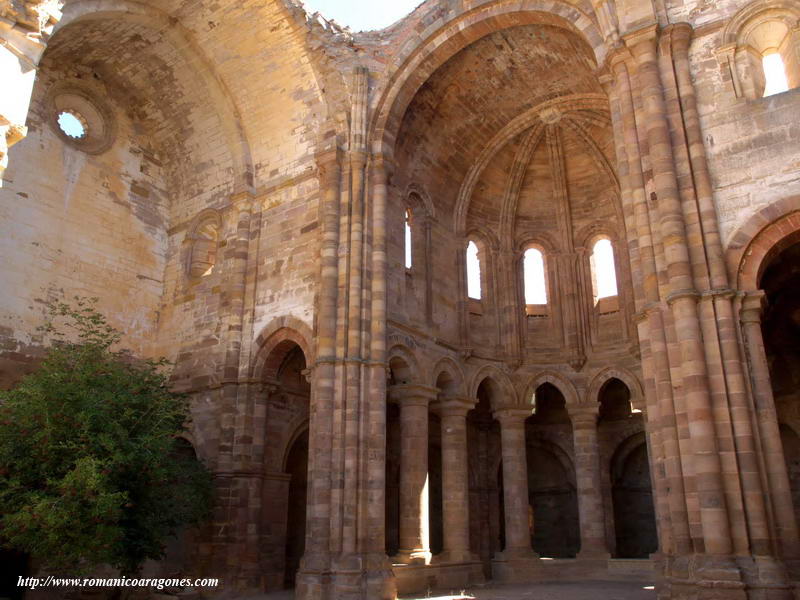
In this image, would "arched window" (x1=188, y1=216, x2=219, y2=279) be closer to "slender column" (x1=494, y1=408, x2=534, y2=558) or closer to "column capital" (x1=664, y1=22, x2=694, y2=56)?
"slender column" (x1=494, y1=408, x2=534, y2=558)

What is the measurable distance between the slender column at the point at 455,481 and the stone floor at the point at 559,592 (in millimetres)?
1052

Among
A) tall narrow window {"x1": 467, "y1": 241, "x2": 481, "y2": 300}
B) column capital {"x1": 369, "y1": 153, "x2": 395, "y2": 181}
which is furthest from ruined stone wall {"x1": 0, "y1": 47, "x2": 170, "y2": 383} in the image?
tall narrow window {"x1": 467, "y1": 241, "x2": 481, "y2": 300}

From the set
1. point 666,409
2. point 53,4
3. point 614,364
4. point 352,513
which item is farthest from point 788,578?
point 53,4

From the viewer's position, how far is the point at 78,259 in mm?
18906

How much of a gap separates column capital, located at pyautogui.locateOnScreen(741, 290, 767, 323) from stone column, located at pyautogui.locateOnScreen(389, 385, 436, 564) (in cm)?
796

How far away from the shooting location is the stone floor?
1427 centimetres

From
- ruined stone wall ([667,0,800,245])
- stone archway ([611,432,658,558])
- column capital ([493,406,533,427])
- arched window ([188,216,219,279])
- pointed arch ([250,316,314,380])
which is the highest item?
arched window ([188,216,219,279])

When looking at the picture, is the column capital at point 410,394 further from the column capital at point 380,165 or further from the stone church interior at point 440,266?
the column capital at point 380,165

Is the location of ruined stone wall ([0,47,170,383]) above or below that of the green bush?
above

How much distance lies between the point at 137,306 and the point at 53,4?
36.1ft

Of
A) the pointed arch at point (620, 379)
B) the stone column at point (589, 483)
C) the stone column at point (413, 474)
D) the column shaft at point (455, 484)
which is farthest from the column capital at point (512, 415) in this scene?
the stone column at point (413, 474)

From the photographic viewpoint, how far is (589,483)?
60.1 ft

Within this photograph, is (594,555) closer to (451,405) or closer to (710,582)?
(451,405)

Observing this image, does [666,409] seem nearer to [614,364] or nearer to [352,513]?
[352,513]
